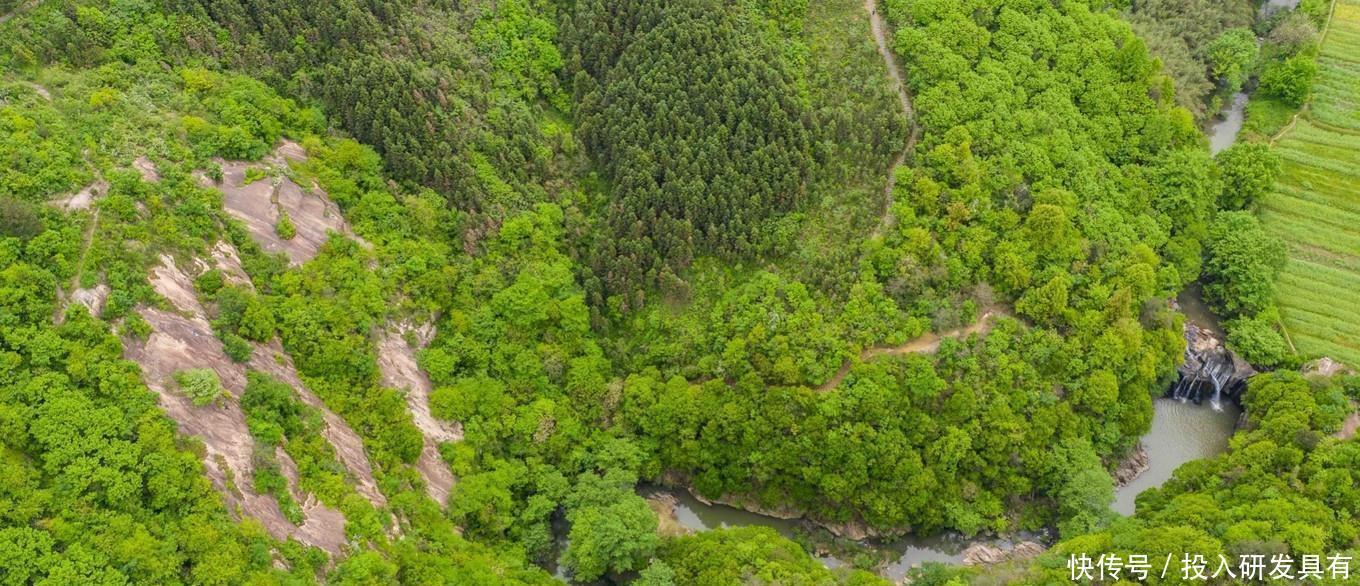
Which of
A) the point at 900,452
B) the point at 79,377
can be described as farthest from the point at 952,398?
the point at 79,377

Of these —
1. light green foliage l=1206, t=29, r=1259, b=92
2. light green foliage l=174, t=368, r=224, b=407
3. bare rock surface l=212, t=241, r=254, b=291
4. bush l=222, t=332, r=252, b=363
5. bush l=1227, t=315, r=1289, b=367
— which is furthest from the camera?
light green foliage l=1206, t=29, r=1259, b=92

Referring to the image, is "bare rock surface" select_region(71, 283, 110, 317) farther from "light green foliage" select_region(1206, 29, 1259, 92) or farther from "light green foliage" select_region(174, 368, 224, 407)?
"light green foliage" select_region(1206, 29, 1259, 92)

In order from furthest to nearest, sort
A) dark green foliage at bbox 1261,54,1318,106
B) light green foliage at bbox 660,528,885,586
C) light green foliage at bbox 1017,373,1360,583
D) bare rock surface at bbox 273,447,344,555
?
dark green foliage at bbox 1261,54,1318,106 → light green foliage at bbox 660,528,885,586 → light green foliage at bbox 1017,373,1360,583 → bare rock surface at bbox 273,447,344,555

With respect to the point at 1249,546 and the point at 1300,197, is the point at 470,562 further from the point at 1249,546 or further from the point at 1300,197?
the point at 1300,197

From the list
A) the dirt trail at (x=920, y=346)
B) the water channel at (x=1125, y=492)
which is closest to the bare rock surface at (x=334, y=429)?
the water channel at (x=1125, y=492)

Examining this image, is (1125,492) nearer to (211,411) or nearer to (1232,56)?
(1232,56)

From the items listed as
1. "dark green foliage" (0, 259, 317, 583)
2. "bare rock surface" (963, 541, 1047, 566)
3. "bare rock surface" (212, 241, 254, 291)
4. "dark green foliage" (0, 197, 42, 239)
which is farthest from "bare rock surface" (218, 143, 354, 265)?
"bare rock surface" (963, 541, 1047, 566)
